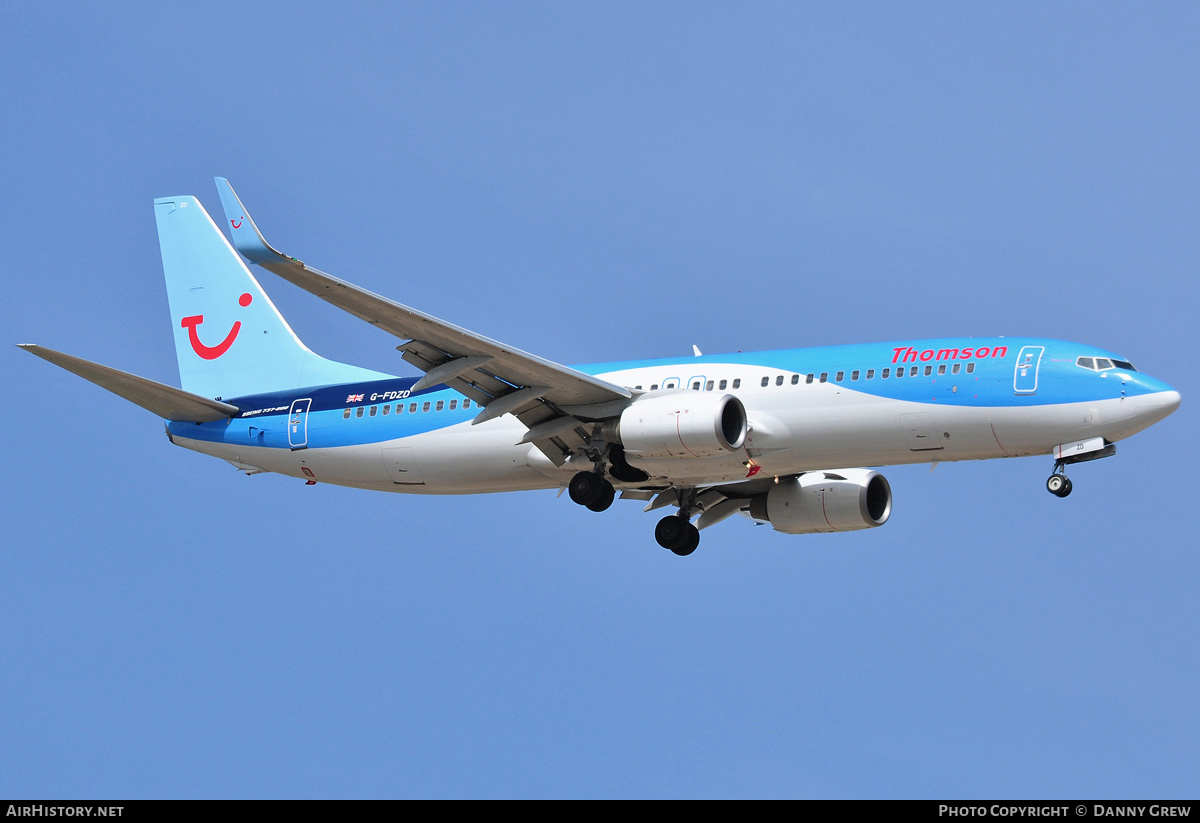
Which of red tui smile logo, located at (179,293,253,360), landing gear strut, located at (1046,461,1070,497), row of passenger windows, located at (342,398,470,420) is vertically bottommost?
landing gear strut, located at (1046,461,1070,497)

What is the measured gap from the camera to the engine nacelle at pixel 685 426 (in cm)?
3772

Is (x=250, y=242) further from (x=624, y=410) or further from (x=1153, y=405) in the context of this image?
(x=1153, y=405)

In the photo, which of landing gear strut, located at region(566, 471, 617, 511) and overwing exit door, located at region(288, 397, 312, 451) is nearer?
landing gear strut, located at region(566, 471, 617, 511)

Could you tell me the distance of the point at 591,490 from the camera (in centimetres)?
4009

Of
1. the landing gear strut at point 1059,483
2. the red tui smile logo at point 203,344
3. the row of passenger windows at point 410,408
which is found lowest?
the landing gear strut at point 1059,483

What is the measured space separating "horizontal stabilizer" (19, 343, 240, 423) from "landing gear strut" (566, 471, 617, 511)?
10.4 meters

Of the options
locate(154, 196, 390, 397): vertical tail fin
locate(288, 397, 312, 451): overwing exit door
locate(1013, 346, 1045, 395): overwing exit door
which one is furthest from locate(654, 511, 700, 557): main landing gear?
locate(1013, 346, 1045, 395): overwing exit door

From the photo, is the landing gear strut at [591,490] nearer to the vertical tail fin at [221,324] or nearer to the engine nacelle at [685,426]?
the engine nacelle at [685,426]

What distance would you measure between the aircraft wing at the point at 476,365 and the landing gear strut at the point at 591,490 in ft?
2.82

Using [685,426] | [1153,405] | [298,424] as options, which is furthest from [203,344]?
[1153,405]

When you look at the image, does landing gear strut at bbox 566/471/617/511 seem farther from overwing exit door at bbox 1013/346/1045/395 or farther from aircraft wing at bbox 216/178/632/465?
overwing exit door at bbox 1013/346/1045/395

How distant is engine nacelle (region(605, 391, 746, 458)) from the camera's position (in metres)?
37.7

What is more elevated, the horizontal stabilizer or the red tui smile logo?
the red tui smile logo

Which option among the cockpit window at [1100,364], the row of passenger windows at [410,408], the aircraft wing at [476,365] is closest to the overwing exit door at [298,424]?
the row of passenger windows at [410,408]
